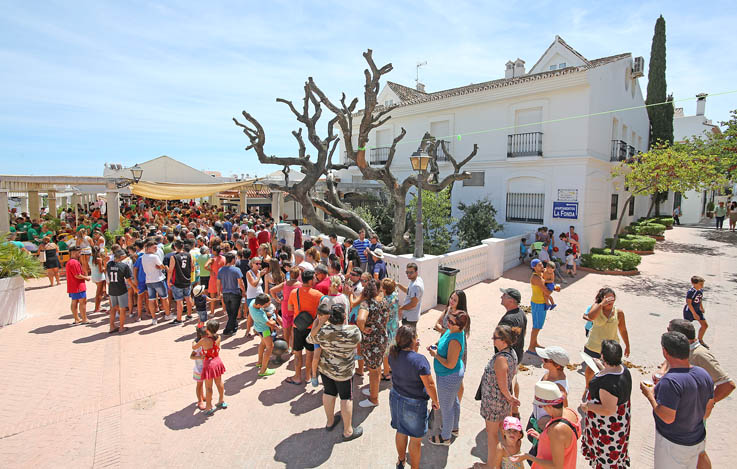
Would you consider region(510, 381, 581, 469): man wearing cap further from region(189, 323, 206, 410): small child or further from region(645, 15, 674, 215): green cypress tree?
region(645, 15, 674, 215): green cypress tree

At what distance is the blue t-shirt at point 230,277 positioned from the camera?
22.2 ft

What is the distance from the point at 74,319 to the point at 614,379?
9302 mm

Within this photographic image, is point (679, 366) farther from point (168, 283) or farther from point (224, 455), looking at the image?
point (168, 283)

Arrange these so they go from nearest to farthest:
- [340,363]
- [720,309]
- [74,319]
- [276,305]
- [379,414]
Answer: [340,363], [379,414], [276,305], [74,319], [720,309]

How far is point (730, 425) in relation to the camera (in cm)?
436

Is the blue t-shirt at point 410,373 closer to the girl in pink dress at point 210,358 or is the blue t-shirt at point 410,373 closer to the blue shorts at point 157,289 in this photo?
the girl in pink dress at point 210,358

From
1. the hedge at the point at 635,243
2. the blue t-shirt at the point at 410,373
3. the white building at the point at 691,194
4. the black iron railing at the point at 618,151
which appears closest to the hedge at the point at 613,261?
the hedge at the point at 635,243

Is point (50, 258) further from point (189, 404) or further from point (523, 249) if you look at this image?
point (523, 249)

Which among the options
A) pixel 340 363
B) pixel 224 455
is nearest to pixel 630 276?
pixel 340 363

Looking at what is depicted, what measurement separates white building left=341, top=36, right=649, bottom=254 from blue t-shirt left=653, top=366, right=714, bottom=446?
40.8 feet

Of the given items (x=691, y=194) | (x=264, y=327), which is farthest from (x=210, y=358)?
(x=691, y=194)

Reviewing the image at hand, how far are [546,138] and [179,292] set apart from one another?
14.0 metres

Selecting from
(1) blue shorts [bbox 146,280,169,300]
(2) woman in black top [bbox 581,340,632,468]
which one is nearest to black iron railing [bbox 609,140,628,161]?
(2) woman in black top [bbox 581,340,632,468]

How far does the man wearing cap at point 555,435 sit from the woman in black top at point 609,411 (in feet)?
1.59
